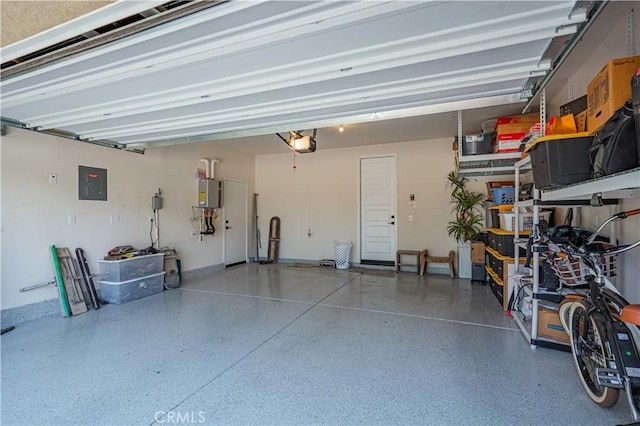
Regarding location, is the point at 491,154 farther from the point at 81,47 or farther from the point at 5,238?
the point at 5,238

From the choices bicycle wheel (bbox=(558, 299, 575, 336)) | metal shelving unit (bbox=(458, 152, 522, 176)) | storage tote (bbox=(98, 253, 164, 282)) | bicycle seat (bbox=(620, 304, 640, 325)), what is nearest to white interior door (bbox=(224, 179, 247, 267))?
storage tote (bbox=(98, 253, 164, 282))

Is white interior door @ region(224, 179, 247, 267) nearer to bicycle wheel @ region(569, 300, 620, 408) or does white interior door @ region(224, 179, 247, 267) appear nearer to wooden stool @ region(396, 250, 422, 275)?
wooden stool @ region(396, 250, 422, 275)

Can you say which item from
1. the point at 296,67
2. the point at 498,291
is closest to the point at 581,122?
the point at 296,67

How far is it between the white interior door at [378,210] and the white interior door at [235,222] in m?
2.85

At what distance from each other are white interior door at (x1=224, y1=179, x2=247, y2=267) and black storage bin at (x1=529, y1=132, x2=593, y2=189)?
5.78 m

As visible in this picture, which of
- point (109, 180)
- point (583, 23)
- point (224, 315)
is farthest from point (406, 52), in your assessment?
point (109, 180)

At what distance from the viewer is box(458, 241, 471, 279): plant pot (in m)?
5.34

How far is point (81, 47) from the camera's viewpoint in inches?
69.8

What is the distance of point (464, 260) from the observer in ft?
17.7

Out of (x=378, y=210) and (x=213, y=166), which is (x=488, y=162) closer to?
(x=378, y=210)

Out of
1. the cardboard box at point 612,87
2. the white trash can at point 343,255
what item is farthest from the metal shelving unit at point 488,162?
the white trash can at point 343,255

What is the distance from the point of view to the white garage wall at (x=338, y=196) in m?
5.92

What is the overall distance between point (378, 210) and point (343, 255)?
1277 mm

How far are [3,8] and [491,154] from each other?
15.0ft
